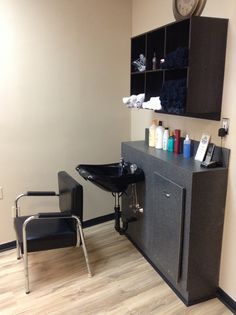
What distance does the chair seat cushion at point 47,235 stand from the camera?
2.09 meters

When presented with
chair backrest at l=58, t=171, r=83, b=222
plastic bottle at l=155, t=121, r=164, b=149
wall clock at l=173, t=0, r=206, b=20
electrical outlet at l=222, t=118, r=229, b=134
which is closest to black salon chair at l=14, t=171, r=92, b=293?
chair backrest at l=58, t=171, r=83, b=222

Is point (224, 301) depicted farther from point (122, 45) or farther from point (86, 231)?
point (122, 45)

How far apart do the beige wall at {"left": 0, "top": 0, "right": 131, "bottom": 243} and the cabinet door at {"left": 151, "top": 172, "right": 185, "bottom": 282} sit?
1.04 metres

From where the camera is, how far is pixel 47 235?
83.0 inches

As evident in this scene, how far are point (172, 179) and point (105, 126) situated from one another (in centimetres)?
125

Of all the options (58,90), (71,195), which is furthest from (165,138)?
(58,90)

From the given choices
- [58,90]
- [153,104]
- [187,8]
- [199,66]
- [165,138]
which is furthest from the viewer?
[58,90]

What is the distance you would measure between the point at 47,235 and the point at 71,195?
0.33 metres

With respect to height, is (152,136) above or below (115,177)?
above

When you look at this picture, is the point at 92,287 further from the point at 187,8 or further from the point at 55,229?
the point at 187,8

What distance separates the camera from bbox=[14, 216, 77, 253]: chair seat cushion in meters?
2.09

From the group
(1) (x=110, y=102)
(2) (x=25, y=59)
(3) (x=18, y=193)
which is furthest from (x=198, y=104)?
(3) (x=18, y=193)

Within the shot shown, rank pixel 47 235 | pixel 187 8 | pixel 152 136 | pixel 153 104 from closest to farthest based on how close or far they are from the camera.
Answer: pixel 187 8
pixel 47 235
pixel 153 104
pixel 152 136

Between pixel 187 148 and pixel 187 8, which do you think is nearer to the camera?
pixel 187 8
